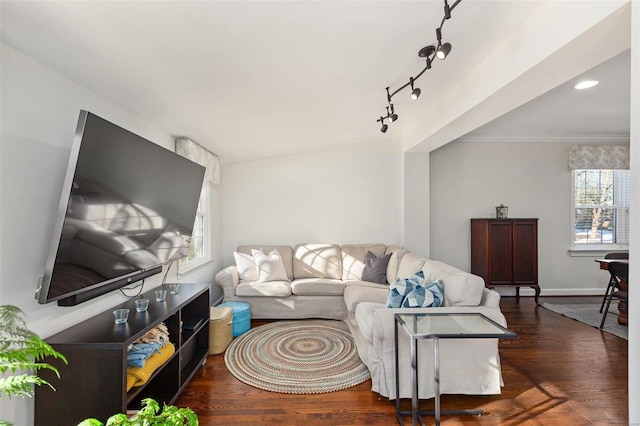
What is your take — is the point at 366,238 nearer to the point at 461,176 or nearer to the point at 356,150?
the point at 356,150

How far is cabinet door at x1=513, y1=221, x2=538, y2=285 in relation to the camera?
4.56m

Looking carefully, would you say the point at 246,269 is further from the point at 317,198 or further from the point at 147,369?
the point at 147,369

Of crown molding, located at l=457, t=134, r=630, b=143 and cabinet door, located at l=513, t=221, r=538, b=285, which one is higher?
crown molding, located at l=457, t=134, r=630, b=143

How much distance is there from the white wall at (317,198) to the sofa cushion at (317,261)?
0.32 metres

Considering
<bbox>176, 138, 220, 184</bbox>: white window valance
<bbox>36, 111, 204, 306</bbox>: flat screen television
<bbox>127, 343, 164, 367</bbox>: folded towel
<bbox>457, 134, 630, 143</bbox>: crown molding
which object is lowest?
<bbox>127, 343, 164, 367</bbox>: folded towel

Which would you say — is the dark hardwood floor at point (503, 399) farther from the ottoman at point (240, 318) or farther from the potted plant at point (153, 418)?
the potted plant at point (153, 418)

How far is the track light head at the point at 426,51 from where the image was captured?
206cm

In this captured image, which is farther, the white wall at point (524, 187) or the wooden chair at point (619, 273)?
the white wall at point (524, 187)

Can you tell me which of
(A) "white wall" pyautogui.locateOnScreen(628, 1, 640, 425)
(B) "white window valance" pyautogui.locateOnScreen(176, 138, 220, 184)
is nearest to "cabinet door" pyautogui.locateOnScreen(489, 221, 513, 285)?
(A) "white wall" pyautogui.locateOnScreen(628, 1, 640, 425)

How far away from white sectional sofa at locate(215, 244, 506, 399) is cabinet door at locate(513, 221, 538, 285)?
1.75 m

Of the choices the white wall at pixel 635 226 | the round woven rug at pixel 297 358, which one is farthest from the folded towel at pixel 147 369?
the white wall at pixel 635 226

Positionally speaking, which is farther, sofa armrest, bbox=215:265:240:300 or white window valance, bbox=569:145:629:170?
white window valance, bbox=569:145:629:170

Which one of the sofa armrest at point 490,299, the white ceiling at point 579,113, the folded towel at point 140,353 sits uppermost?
the white ceiling at point 579,113

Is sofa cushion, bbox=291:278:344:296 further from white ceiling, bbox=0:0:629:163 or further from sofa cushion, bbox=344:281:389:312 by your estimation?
white ceiling, bbox=0:0:629:163
